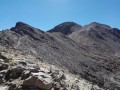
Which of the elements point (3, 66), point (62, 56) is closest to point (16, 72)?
point (3, 66)

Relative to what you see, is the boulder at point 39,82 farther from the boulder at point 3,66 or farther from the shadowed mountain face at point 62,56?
the shadowed mountain face at point 62,56

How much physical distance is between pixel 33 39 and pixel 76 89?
2081 cm

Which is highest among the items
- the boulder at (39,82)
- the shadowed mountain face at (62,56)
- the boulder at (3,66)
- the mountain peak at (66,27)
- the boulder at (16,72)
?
the mountain peak at (66,27)

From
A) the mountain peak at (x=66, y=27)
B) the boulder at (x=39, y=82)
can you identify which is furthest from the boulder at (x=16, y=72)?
the mountain peak at (x=66, y=27)

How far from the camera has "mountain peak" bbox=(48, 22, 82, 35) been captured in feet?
234

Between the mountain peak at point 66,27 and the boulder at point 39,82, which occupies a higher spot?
the mountain peak at point 66,27

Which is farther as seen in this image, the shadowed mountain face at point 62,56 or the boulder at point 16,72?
the shadowed mountain face at point 62,56

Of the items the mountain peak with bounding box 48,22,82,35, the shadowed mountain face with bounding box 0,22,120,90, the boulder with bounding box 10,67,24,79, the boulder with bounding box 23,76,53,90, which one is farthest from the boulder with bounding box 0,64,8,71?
the mountain peak with bounding box 48,22,82,35

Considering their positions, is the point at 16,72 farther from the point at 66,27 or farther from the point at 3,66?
the point at 66,27

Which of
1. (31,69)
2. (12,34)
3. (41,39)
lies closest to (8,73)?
(31,69)

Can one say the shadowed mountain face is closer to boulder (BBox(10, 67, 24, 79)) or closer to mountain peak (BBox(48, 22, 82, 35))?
boulder (BBox(10, 67, 24, 79))

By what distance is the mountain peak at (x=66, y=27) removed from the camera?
71188 millimetres

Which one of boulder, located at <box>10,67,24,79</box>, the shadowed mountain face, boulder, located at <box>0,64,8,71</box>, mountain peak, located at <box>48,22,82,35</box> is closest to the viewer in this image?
boulder, located at <box>10,67,24,79</box>

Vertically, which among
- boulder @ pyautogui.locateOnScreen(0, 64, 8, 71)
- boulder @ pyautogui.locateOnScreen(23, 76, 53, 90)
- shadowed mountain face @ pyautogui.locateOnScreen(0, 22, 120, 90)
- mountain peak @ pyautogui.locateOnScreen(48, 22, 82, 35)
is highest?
mountain peak @ pyautogui.locateOnScreen(48, 22, 82, 35)
